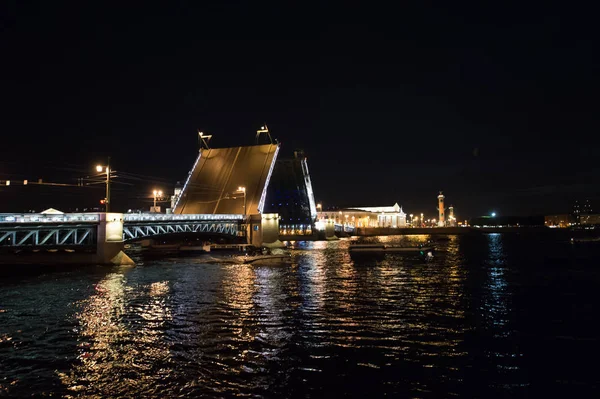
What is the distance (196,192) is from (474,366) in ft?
192

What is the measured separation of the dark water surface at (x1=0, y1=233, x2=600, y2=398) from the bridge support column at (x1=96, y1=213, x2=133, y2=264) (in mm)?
9616

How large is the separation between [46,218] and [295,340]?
84.9 ft

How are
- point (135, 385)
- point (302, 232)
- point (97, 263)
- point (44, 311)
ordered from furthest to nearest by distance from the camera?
point (302, 232), point (97, 263), point (44, 311), point (135, 385)

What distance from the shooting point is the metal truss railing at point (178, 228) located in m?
41.8

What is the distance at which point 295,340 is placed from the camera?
46.1 feet

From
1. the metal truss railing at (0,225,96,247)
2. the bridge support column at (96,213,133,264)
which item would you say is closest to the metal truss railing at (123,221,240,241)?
the bridge support column at (96,213,133,264)

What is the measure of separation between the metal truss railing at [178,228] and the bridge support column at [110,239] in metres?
2.60

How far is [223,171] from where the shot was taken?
6725 centimetres

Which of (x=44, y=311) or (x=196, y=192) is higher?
(x=196, y=192)

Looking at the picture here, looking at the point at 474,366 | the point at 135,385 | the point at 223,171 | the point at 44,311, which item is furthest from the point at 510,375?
the point at 223,171

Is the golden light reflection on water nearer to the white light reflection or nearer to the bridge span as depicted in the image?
the white light reflection

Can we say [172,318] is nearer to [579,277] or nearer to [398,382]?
[398,382]

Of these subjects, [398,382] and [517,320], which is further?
[517,320]

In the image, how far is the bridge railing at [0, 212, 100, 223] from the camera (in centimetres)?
3047
